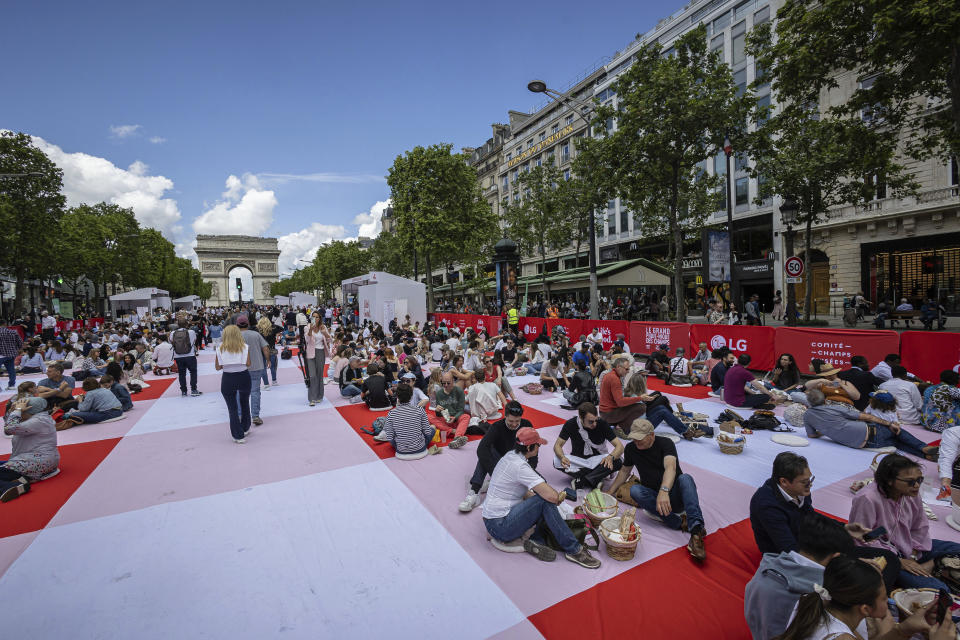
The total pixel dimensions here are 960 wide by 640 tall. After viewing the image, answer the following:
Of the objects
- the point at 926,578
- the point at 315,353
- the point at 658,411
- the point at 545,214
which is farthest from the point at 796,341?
the point at 545,214

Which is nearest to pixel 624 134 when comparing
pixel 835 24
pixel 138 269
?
pixel 835 24

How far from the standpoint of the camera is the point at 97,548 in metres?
4.25

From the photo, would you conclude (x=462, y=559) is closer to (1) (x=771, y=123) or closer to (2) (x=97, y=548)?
(2) (x=97, y=548)

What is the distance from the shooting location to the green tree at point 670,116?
49.7 feet

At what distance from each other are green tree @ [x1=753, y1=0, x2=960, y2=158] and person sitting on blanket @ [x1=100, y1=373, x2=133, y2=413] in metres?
17.9

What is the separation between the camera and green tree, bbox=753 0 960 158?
8.67 meters

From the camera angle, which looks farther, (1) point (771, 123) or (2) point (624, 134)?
(2) point (624, 134)

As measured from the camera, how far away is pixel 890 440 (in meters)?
6.27

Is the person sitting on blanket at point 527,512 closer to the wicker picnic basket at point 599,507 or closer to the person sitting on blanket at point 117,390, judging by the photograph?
the wicker picnic basket at point 599,507

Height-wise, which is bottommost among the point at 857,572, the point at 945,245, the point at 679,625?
the point at 679,625

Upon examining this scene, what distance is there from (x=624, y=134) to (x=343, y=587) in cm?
1711

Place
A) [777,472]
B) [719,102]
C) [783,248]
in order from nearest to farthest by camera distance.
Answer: [777,472] → [719,102] → [783,248]

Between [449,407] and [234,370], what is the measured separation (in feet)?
12.5

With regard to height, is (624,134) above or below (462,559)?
above
